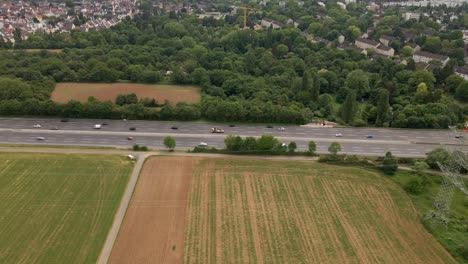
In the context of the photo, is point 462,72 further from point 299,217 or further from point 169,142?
point 169,142

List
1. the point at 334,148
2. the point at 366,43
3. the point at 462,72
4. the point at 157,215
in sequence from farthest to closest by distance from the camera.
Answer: the point at 366,43
the point at 462,72
the point at 334,148
the point at 157,215

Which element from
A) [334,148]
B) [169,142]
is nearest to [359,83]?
[334,148]

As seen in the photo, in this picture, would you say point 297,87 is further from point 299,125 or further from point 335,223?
point 335,223

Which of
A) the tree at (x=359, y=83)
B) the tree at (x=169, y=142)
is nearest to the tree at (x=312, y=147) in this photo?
the tree at (x=169, y=142)

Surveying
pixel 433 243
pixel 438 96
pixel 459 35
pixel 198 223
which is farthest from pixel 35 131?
pixel 459 35

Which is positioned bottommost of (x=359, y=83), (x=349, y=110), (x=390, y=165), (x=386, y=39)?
(x=390, y=165)

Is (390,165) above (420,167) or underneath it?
underneath

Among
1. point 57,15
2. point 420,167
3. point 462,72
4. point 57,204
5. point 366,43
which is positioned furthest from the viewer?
point 57,15
